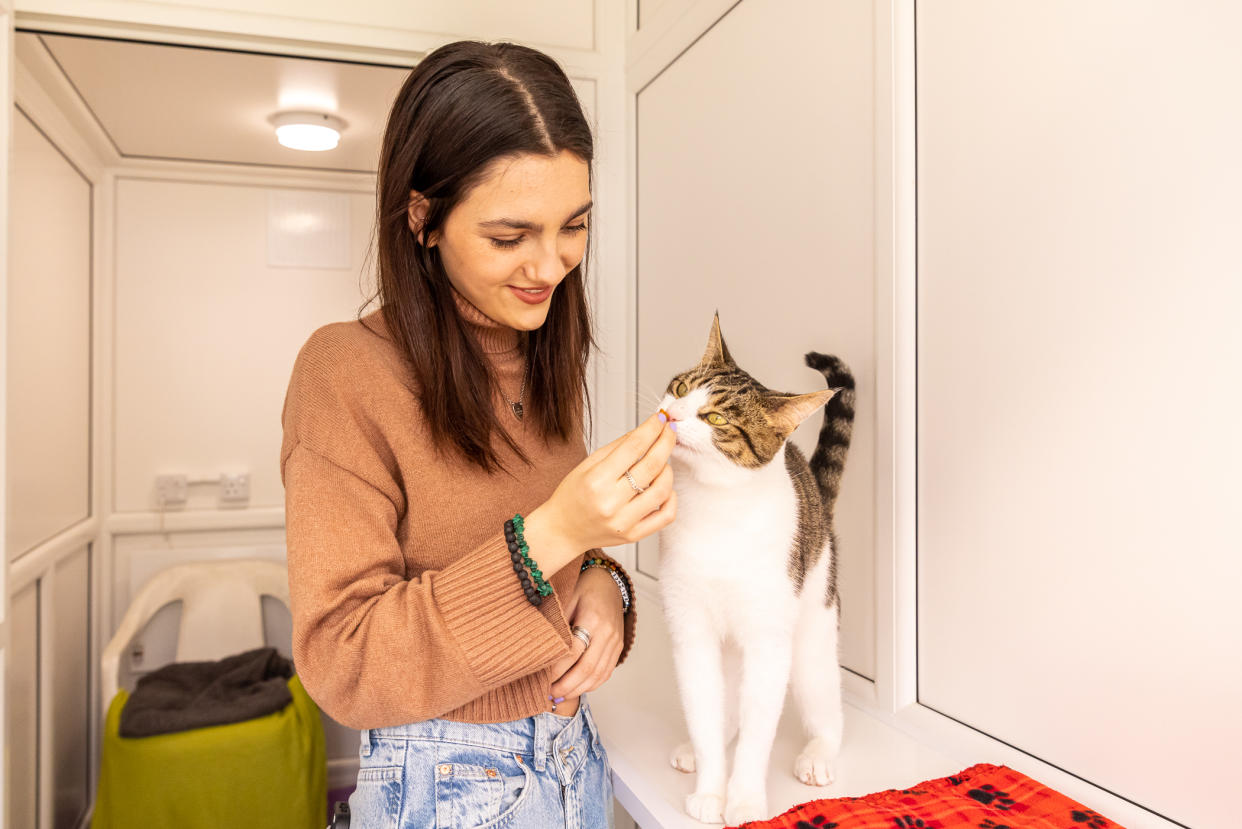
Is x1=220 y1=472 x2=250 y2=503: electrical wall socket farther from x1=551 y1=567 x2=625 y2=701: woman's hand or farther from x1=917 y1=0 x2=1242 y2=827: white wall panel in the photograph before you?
x1=917 y1=0 x2=1242 y2=827: white wall panel

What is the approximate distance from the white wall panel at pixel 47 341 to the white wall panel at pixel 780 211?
1203 mm

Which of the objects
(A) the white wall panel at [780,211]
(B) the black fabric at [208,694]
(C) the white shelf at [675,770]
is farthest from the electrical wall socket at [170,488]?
(C) the white shelf at [675,770]

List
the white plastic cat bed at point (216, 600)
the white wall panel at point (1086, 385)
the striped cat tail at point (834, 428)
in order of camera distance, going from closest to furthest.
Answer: the white wall panel at point (1086, 385), the striped cat tail at point (834, 428), the white plastic cat bed at point (216, 600)

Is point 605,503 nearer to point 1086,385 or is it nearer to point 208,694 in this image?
point 1086,385

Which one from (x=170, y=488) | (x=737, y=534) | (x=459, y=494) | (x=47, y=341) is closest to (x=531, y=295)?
(x=459, y=494)

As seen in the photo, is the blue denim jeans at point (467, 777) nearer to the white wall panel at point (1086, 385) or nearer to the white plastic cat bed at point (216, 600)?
the white wall panel at point (1086, 385)

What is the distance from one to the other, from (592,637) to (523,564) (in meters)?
0.21

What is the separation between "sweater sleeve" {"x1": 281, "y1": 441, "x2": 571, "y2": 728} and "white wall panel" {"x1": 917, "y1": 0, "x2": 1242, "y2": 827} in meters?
0.49

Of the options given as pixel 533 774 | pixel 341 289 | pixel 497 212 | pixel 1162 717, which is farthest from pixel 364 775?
pixel 341 289

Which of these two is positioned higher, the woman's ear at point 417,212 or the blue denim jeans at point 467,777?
the woman's ear at point 417,212

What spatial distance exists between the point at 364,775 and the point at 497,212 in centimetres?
56

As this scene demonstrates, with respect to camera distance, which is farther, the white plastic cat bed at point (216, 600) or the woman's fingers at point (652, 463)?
the white plastic cat bed at point (216, 600)

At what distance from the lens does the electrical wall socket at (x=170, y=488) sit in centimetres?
284

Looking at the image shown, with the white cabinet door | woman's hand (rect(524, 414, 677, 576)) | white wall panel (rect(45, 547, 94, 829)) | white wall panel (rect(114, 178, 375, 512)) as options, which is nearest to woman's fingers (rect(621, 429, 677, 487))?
woman's hand (rect(524, 414, 677, 576))
